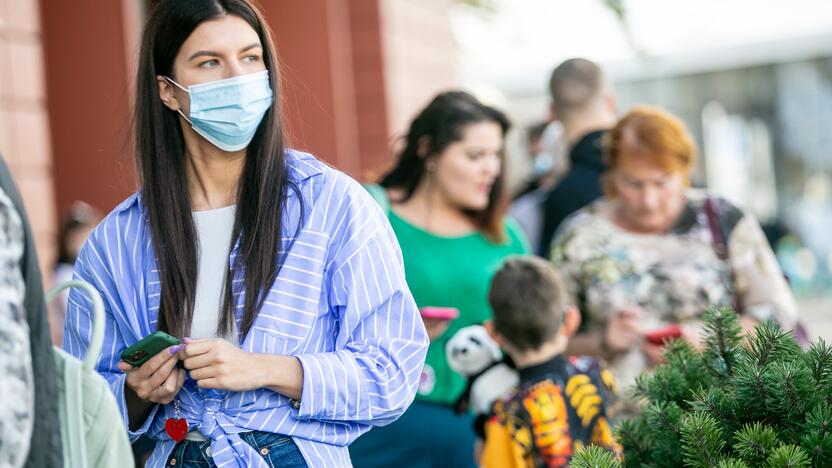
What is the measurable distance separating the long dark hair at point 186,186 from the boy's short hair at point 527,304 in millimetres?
1626

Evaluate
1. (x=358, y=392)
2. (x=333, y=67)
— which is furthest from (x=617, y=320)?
(x=333, y=67)

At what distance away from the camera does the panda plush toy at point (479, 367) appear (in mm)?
4168

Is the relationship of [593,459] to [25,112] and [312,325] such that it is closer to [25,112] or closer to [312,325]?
[312,325]

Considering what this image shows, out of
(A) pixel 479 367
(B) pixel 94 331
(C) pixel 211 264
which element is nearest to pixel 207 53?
(C) pixel 211 264

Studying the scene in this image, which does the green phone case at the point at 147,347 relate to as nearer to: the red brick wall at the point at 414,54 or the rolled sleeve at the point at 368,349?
the rolled sleeve at the point at 368,349

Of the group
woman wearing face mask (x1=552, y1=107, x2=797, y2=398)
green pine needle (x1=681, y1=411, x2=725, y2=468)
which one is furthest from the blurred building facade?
green pine needle (x1=681, y1=411, x2=725, y2=468)

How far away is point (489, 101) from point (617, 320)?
41.3 inches

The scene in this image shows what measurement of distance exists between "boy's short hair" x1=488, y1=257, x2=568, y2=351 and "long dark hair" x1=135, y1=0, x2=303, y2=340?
1.63 meters

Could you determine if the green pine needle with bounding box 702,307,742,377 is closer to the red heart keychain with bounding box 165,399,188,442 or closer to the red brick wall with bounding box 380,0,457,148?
the red heart keychain with bounding box 165,399,188,442

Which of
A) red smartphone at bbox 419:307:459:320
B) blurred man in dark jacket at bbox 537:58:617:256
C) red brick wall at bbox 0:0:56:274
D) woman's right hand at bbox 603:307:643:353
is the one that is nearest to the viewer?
red smartphone at bbox 419:307:459:320

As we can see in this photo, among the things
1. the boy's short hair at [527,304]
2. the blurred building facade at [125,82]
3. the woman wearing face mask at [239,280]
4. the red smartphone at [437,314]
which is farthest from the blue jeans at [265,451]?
the boy's short hair at [527,304]

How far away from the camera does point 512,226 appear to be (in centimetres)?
500

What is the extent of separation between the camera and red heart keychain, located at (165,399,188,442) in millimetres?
2410

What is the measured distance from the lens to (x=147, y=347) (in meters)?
2.27
